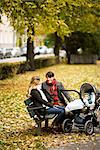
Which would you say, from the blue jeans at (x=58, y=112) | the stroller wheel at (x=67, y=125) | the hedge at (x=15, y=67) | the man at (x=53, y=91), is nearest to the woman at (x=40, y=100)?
the blue jeans at (x=58, y=112)

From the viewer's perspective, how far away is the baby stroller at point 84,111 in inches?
406

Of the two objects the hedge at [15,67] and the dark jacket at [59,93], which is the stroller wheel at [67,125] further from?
the hedge at [15,67]

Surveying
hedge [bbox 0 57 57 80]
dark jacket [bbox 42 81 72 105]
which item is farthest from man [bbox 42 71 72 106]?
hedge [bbox 0 57 57 80]

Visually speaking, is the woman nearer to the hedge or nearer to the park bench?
the park bench

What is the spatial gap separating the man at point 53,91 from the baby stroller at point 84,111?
0.42 m

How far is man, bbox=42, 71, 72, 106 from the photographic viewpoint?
1055cm

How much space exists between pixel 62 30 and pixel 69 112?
1070 centimetres

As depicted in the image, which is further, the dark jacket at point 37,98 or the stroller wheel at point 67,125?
the stroller wheel at point 67,125

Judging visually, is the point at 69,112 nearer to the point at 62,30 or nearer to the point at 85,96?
the point at 85,96

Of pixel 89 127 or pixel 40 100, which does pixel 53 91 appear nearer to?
pixel 40 100

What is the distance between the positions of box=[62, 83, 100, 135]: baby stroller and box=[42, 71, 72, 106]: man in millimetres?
423

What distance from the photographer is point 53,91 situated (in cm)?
1066

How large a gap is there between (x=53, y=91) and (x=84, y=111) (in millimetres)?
861

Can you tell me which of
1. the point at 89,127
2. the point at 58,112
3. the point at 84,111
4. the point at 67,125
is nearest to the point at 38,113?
the point at 58,112
